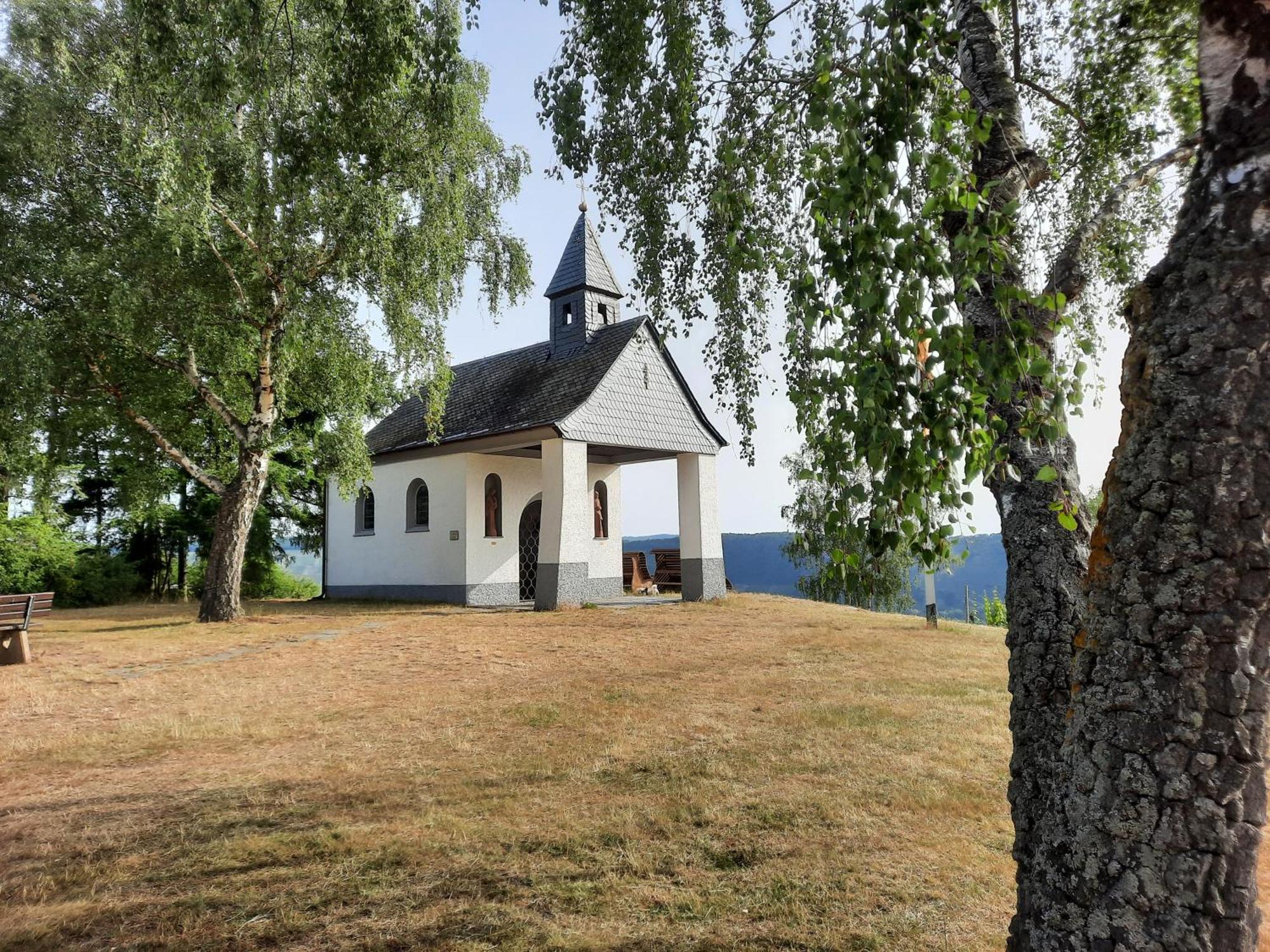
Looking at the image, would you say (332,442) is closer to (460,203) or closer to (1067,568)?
(460,203)

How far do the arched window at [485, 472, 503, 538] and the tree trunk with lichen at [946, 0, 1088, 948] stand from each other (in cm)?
1688

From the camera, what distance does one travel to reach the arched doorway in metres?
20.0

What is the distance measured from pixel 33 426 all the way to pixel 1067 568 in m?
17.3

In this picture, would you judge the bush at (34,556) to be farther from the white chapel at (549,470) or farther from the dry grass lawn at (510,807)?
the dry grass lawn at (510,807)

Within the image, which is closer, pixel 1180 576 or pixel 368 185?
pixel 1180 576

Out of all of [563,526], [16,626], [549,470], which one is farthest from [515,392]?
[16,626]

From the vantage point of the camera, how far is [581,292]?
19609 millimetres

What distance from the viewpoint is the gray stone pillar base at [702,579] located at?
18031 millimetres

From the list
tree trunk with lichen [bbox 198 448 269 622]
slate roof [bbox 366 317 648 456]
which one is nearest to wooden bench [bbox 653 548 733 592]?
slate roof [bbox 366 317 648 456]

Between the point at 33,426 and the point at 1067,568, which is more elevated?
the point at 33,426

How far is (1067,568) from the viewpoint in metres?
2.83

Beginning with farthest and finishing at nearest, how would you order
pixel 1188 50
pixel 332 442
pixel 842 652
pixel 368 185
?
pixel 332 442 < pixel 368 185 < pixel 842 652 < pixel 1188 50

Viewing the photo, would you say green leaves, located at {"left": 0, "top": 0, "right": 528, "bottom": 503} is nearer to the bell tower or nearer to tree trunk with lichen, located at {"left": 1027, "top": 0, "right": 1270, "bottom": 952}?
the bell tower

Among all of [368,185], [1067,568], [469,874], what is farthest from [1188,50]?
[368,185]
